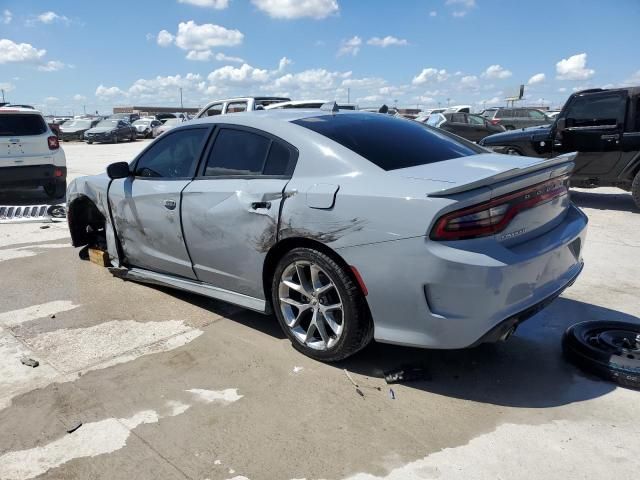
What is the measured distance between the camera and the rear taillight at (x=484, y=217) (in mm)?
2678

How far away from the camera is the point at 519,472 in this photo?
233 centimetres

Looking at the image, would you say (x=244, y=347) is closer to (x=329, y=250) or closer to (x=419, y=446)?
(x=329, y=250)

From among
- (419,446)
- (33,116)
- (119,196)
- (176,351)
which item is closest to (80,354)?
(176,351)

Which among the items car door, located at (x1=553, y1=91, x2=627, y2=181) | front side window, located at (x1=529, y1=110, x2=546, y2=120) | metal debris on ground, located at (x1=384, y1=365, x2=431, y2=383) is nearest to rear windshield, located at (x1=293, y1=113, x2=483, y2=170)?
metal debris on ground, located at (x1=384, y1=365, x2=431, y2=383)

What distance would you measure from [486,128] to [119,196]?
740 inches

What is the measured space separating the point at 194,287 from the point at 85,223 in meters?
2.38

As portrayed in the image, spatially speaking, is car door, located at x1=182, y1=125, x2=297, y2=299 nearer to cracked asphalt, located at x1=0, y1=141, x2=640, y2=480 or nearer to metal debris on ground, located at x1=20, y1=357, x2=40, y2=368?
cracked asphalt, located at x1=0, y1=141, x2=640, y2=480

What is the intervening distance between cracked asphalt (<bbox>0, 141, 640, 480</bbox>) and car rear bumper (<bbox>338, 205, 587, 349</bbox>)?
17.2 inches

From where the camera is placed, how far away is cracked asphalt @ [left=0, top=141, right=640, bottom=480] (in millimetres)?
2438

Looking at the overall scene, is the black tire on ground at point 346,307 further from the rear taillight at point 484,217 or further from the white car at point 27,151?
the white car at point 27,151

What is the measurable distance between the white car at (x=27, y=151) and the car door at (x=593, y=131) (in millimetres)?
8771

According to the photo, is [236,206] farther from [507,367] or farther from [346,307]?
[507,367]

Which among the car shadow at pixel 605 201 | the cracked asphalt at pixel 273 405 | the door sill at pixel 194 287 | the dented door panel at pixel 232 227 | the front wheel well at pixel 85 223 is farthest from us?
the car shadow at pixel 605 201

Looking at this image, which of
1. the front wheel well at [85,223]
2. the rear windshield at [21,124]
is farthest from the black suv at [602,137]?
the rear windshield at [21,124]
